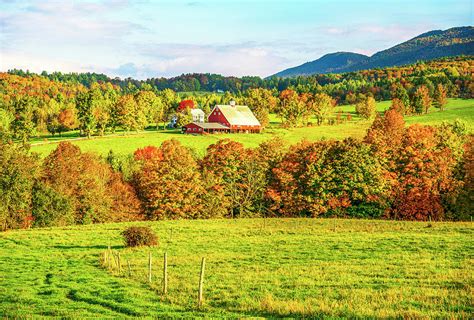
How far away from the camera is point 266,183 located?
7075 cm

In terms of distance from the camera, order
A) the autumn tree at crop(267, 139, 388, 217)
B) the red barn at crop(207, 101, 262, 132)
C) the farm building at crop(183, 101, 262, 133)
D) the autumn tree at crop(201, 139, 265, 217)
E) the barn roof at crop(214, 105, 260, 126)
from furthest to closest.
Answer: the barn roof at crop(214, 105, 260, 126)
the red barn at crop(207, 101, 262, 132)
the farm building at crop(183, 101, 262, 133)
the autumn tree at crop(201, 139, 265, 217)
the autumn tree at crop(267, 139, 388, 217)

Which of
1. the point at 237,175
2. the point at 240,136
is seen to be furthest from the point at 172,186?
the point at 240,136

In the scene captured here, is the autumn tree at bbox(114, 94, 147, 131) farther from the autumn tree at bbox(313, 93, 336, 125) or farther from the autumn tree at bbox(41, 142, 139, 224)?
the autumn tree at bbox(41, 142, 139, 224)

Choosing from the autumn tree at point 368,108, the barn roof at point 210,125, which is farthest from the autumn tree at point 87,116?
the autumn tree at point 368,108

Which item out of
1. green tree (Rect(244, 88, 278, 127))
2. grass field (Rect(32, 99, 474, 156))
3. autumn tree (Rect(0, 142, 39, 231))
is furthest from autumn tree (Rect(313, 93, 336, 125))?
autumn tree (Rect(0, 142, 39, 231))

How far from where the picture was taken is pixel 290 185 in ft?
223

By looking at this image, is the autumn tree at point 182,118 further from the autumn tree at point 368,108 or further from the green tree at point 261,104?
the autumn tree at point 368,108

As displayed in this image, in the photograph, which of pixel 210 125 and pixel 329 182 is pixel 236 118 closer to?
pixel 210 125

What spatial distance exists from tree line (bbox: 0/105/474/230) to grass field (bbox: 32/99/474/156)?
25.9 meters

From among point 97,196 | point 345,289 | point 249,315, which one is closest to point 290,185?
point 97,196

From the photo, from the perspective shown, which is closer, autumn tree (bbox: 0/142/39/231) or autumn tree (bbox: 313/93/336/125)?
autumn tree (bbox: 0/142/39/231)

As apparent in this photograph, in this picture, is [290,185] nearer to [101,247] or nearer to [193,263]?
[101,247]

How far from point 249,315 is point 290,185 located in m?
51.6

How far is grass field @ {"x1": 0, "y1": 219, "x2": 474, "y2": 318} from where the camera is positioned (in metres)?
17.9
